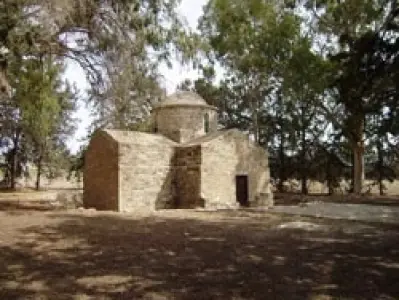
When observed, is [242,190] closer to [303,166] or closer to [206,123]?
[206,123]

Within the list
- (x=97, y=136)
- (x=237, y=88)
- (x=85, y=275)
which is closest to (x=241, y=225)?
(x=85, y=275)

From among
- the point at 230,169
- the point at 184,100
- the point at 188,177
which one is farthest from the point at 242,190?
the point at 184,100

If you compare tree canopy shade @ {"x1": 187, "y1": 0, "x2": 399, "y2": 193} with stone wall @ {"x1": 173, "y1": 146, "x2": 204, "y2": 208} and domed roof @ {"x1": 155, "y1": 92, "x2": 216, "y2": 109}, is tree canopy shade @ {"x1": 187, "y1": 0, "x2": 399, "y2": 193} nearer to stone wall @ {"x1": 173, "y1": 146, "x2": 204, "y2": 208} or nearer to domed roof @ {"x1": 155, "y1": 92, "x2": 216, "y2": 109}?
domed roof @ {"x1": 155, "y1": 92, "x2": 216, "y2": 109}

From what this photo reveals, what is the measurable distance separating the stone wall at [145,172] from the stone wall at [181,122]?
70.6 inches

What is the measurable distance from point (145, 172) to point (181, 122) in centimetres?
520

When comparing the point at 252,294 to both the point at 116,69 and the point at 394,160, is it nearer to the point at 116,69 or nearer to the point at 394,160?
the point at 116,69

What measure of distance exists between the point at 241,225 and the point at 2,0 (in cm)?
997

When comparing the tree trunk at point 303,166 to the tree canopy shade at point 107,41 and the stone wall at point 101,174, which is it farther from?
the tree canopy shade at point 107,41

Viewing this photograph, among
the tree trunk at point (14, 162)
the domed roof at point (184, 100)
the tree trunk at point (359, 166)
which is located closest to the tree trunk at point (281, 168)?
the tree trunk at point (359, 166)

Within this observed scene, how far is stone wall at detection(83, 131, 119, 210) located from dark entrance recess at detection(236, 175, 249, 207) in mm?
7791

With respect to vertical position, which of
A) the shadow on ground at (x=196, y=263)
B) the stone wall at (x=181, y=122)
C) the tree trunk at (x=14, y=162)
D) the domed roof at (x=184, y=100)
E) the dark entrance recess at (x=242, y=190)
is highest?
the domed roof at (x=184, y=100)

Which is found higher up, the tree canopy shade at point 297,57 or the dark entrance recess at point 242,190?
the tree canopy shade at point 297,57

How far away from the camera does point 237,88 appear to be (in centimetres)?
4238

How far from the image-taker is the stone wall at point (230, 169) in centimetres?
2498
